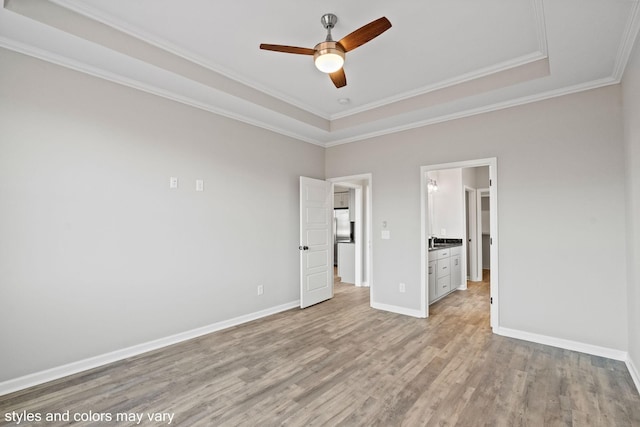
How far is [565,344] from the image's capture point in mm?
3182

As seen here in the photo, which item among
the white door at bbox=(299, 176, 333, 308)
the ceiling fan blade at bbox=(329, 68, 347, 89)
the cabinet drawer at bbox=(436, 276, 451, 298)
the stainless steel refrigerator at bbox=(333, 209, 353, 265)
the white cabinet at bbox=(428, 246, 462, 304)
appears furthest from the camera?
the stainless steel refrigerator at bbox=(333, 209, 353, 265)

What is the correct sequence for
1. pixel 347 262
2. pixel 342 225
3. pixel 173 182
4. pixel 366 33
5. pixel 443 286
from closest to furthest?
1. pixel 366 33
2. pixel 173 182
3. pixel 443 286
4. pixel 347 262
5. pixel 342 225

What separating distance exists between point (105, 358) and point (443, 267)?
4842 mm

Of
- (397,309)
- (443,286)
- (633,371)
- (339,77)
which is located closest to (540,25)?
(339,77)

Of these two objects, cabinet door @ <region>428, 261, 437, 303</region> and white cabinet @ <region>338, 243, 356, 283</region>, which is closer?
cabinet door @ <region>428, 261, 437, 303</region>

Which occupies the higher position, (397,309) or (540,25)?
(540,25)

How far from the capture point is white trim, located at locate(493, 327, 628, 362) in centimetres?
294

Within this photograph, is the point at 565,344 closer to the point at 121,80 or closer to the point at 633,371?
the point at 633,371

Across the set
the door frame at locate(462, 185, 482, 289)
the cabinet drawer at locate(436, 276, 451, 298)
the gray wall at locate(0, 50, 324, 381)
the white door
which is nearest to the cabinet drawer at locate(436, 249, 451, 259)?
the cabinet drawer at locate(436, 276, 451, 298)

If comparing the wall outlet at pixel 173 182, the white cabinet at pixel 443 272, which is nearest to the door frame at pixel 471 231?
the white cabinet at pixel 443 272

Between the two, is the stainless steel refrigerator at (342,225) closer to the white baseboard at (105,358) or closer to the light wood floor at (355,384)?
the white baseboard at (105,358)

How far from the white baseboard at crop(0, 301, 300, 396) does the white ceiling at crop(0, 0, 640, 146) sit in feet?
8.65

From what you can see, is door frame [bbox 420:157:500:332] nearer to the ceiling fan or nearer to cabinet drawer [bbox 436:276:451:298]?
cabinet drawer [bbox 436:276:451:298]

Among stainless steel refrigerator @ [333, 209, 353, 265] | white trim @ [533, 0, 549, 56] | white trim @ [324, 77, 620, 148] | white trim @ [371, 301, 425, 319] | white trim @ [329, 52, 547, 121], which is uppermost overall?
white trim @ [329, 52, 547, 121]
